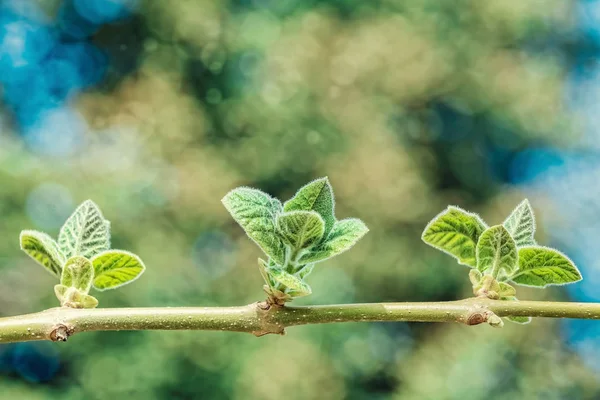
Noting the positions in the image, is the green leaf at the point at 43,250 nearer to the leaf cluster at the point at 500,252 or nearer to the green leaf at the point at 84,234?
the green leaf at the point at 84,234

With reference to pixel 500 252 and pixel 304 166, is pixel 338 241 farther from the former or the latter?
pixel 304 166

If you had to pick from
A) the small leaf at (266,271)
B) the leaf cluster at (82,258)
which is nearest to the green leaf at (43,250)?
the leaf cluster at (82,258)

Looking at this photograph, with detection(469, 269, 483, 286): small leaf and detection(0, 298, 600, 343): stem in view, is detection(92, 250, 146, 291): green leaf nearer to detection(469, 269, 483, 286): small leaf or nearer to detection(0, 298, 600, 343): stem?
detection(0, 298, 600, 343): stem

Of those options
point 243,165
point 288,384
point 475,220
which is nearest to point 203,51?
point 243,165

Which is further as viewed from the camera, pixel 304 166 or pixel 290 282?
pixel 304 166

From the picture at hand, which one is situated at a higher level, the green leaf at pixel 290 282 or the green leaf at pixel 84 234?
the green leaf at pixel 84 234

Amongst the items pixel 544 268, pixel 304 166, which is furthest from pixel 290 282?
pixel 304 166
